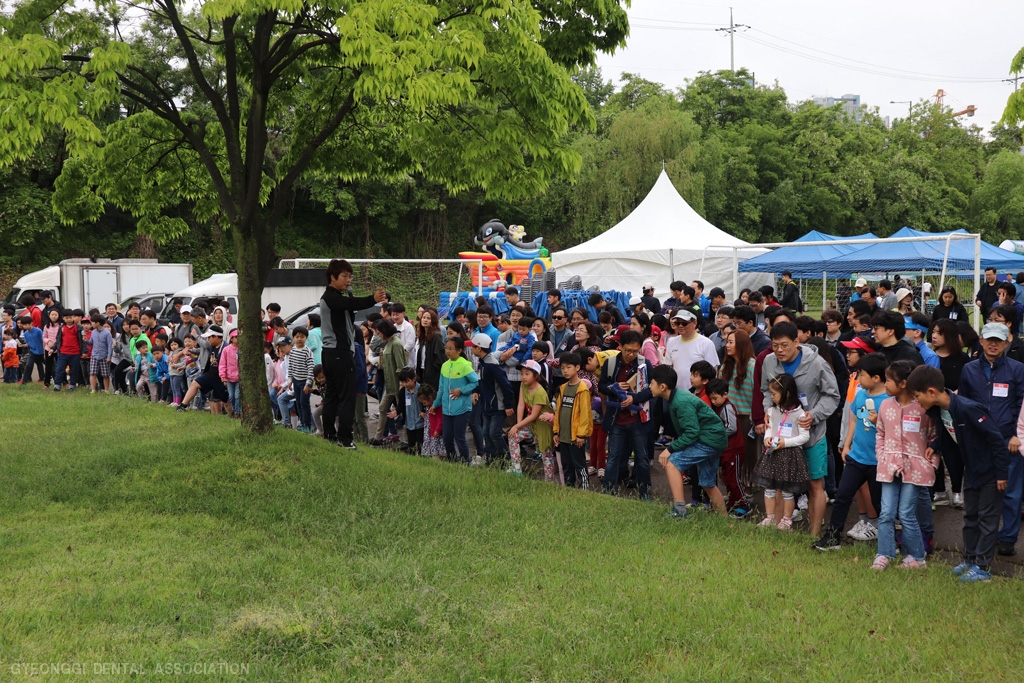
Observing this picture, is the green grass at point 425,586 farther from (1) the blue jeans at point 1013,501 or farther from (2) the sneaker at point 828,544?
(1) the blue jeans at point 1013,501

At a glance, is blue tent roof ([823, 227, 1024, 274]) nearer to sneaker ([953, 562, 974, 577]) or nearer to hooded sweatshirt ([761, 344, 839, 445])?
hooded sweatshirt ([761, 344, 839, 445])

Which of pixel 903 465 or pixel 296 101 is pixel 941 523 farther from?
pixel 296 101

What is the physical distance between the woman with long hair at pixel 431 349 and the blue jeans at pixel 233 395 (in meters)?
3.60

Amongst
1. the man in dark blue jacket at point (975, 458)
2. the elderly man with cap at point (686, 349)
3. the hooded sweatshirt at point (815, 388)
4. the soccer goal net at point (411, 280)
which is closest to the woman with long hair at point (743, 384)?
the elderly man with cap at point (686, 349)

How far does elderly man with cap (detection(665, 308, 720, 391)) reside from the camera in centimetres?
890

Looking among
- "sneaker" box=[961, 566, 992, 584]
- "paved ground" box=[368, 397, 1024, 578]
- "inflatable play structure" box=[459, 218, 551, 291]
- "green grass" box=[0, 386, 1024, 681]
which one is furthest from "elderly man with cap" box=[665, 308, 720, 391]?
"inflatable play structure" box=[459, 218, 551, 291]

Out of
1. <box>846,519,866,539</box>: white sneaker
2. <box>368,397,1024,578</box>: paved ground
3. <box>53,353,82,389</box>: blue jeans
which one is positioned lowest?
<box>368,397,1024,578</box>: paved ground

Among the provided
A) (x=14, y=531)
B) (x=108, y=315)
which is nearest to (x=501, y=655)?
(x=14, y=531)

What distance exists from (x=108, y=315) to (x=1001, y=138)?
72.8m

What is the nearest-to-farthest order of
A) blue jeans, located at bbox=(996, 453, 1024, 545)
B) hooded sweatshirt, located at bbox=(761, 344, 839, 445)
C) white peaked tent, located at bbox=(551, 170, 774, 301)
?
blue jeans, located at bbox=(996, 453, 1024, 545) < hooded sweatshirt, located at bbox=(761, 344, 839, 445) < white peaked tent, located at bbox=(551, 170, 774, 301)

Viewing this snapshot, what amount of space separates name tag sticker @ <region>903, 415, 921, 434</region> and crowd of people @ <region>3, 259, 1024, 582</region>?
13 millimetres

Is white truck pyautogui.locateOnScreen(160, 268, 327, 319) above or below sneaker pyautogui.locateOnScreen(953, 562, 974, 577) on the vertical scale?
above

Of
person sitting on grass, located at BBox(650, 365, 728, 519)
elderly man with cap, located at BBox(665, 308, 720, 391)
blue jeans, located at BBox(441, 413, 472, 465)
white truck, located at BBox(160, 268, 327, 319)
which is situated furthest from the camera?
white truck, located at BBox(160, 268, 327, 319)

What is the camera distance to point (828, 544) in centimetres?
659
